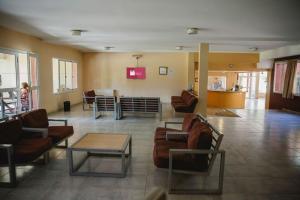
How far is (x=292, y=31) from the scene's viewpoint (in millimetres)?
5242

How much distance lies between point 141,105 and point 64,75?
13.9ft

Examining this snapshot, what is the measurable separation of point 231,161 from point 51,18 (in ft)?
13.9

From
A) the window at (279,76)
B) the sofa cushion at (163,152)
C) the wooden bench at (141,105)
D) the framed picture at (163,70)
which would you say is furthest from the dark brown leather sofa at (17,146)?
the window at (279,76)

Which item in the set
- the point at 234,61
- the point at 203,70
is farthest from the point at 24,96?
the point at 234,61

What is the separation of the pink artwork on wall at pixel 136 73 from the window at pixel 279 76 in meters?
5.90

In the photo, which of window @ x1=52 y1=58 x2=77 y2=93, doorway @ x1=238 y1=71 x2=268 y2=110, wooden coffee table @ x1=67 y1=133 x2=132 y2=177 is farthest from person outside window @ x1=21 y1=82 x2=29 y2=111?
doorway @ x1=238 y1=71 x2=268 y2=110

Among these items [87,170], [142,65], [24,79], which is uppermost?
[142,65]

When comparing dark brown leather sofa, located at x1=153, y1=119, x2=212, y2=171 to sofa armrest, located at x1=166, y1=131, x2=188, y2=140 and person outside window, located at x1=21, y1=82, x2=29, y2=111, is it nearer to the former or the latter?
sofa armrest, located at x1=166, y1=131, x2=188, y2=140

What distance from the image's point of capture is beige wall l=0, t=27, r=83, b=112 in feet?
18.3

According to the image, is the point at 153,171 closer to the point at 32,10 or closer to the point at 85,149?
the point at 85,149

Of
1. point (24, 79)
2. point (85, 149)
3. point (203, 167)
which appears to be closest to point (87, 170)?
point (85, 149)

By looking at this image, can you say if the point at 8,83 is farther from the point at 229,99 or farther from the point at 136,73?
the point at 229,99

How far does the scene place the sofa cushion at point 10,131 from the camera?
291cm

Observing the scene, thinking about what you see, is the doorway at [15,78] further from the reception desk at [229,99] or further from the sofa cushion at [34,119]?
the reception desk at [229,99]
